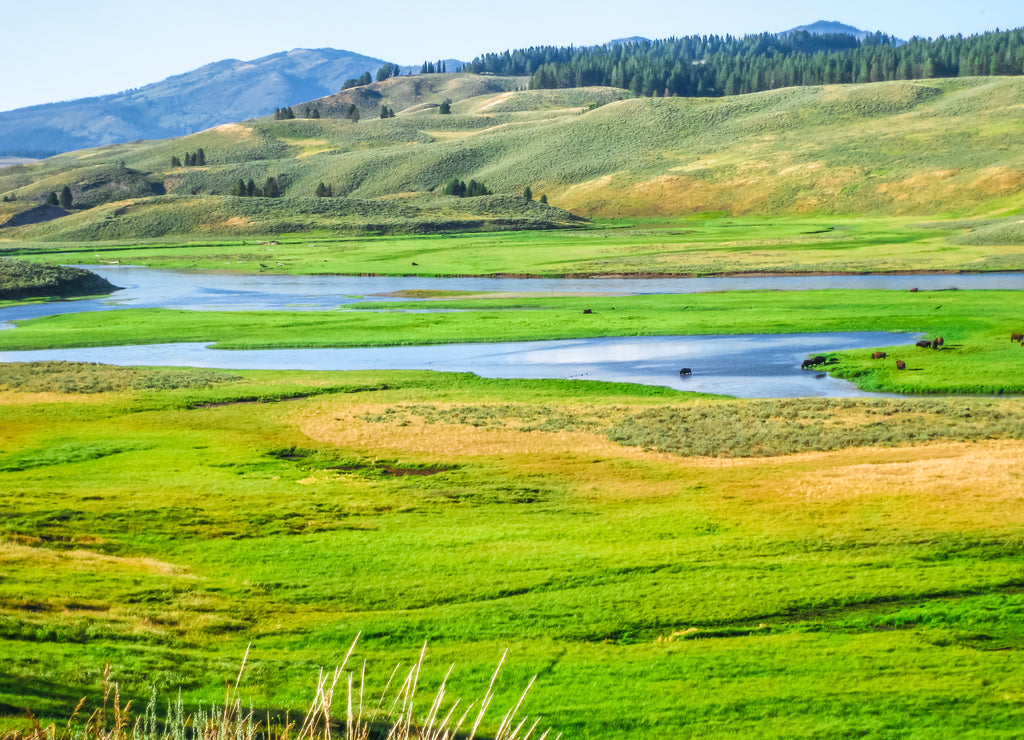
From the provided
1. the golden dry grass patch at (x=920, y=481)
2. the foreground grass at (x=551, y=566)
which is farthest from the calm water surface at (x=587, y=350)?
the golden dry grass patch at (x=920, y=481)

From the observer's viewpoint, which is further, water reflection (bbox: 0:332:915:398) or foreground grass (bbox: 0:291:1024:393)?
foreground grass (bbox: 0:291:1024:393)

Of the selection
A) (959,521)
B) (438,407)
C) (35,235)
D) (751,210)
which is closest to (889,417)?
(959,521)

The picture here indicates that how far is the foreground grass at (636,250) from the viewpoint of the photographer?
102500 mm

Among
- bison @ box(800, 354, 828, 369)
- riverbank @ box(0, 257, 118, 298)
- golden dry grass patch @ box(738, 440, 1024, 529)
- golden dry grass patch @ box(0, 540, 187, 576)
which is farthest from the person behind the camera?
riverbank @ box(0, 257, 118, 298)

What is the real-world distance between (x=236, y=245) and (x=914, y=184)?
11099 cm

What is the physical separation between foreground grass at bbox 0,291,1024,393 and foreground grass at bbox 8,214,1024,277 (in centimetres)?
2371

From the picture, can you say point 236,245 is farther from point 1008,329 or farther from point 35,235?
point 1008,329

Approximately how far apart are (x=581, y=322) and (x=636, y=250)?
57176mm

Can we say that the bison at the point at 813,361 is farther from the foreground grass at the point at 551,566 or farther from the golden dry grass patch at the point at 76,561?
the golden dry grass patch at the point at 76,561

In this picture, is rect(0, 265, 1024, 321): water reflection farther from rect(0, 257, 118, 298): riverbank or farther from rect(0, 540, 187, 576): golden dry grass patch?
rect(0, 540, 187, 576): golden dry grass patch

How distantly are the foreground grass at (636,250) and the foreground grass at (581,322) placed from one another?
2371 centimetres

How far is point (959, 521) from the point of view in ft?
83.0

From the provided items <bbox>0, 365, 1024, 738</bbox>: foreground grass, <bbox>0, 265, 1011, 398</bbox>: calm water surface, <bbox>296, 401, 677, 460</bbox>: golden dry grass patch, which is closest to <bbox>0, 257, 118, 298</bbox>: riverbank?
<bbox>0, 265, 1011, 398</bbox>: calm water surface

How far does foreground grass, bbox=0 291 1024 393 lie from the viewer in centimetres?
6334
